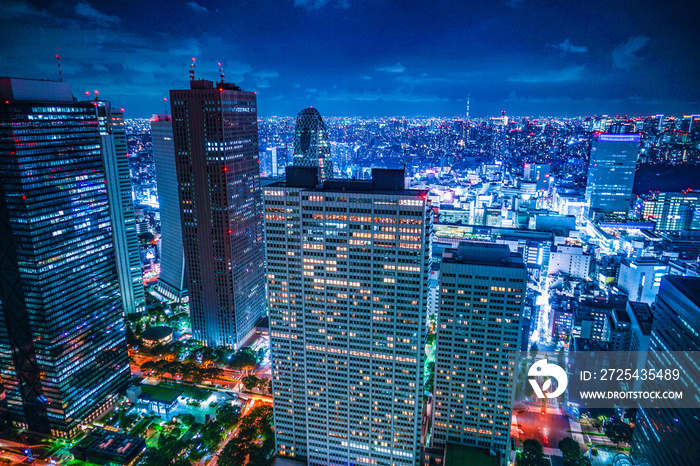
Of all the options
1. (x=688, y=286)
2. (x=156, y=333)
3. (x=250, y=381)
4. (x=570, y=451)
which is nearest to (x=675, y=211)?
(x=570, y=451)

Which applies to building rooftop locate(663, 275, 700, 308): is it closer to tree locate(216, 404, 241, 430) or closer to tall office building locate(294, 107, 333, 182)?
tree locate(216, 404, 241, 430)

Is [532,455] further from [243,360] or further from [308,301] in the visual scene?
[243,360]

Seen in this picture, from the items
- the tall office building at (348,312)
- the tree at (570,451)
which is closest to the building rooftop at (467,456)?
the tall office building at (348,312)

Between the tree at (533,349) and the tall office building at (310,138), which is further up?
the tall office building at (310,138)

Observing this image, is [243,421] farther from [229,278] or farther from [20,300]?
[20,300]

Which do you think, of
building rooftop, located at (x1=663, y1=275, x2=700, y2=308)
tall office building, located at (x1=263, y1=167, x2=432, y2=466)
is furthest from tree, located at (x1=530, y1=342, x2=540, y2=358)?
building rooftop, located at (x1=663, y1=275, x2=700, y2=308)

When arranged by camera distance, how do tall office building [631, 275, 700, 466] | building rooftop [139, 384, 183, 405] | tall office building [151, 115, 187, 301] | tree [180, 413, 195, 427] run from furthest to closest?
tall office building [151, 115, 187, 301] → building rooftop [139, 384, 183, 405] → tree [180, 413, 195, 427] → tall office building [631, 275, 700, 466]

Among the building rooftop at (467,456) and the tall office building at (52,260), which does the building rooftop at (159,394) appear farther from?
the building rooftop at (467,456)
